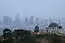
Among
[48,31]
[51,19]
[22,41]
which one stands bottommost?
[22,41]

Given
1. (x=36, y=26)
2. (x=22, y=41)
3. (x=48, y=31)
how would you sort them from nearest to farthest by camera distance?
(x=22, y=41) → (x=48, y=31) → (x=36, y=26)

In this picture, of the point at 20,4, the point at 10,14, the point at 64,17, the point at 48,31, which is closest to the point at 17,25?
the point at 10,14

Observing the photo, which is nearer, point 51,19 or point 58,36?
point 58,36

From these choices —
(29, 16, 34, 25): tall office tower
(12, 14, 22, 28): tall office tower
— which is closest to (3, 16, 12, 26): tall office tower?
(12, 14, 22, 28): tall office tower

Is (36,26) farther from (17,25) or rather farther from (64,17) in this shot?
(64,17)

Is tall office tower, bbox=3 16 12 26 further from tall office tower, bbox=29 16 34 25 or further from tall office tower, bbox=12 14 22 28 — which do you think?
tall office tower, bbox=29 16 34 25

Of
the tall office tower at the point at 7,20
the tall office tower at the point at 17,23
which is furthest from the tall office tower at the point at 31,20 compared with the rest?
the tall office tower at the point at 7,20

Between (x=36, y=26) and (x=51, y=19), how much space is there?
0.76 ft

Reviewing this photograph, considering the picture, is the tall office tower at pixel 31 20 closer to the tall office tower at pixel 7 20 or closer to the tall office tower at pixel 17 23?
the tall office tower at pixel 17 23

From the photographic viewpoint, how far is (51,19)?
A: 1575 mm

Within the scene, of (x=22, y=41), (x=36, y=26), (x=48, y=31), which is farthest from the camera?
(x=36, y=26)

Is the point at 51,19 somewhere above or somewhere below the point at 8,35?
above

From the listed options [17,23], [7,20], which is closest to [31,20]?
[17,23]

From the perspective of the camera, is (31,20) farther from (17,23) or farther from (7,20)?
(7,20)
